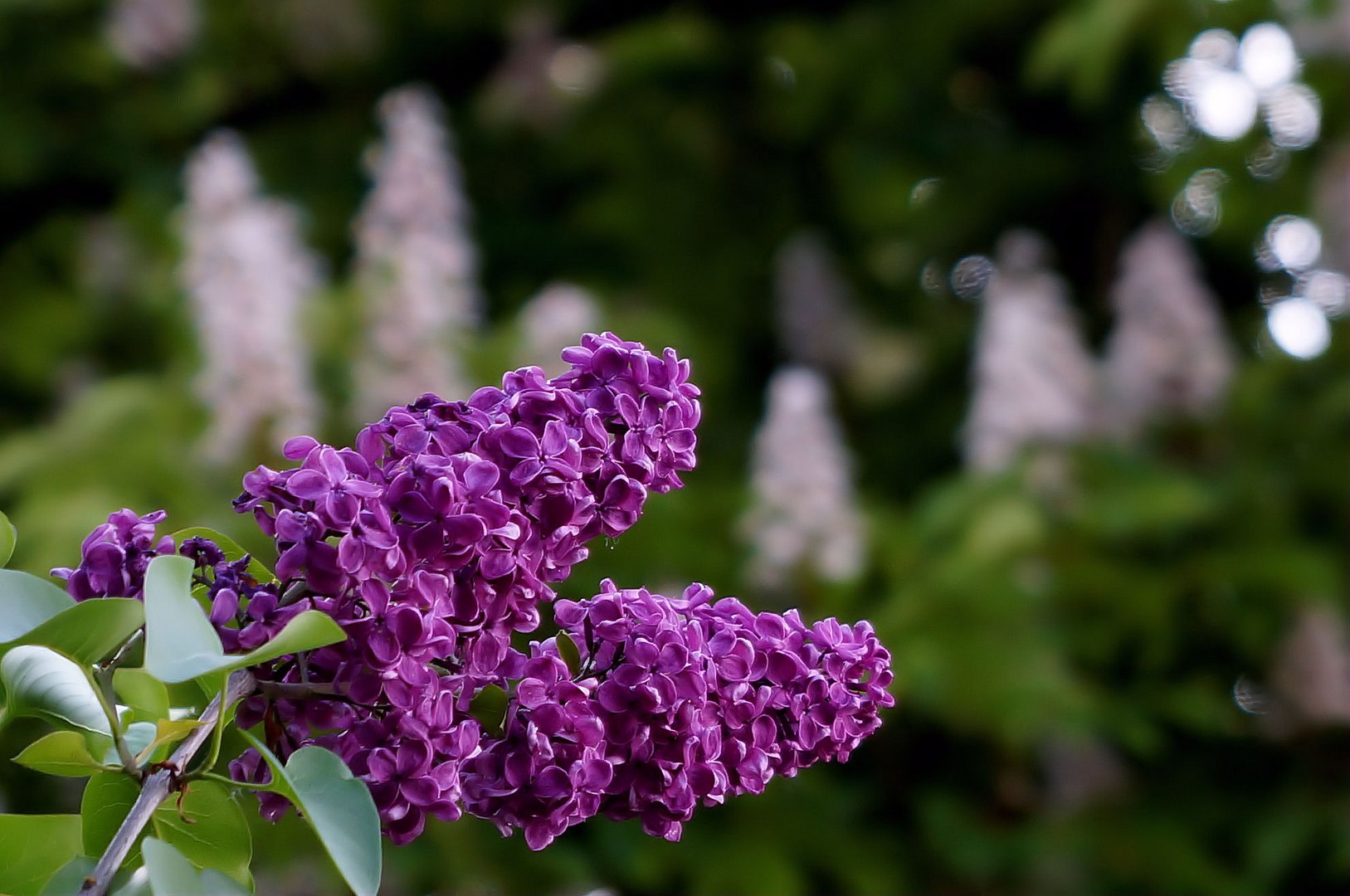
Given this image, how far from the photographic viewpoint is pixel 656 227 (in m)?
3.38

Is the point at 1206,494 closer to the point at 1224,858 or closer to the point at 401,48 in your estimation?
the point at 1224,858

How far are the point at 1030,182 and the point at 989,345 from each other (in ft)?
3.42

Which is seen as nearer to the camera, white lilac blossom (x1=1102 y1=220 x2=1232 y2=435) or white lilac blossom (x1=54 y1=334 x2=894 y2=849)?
white lilac blossom (x1=54 y1=334 x2=894 y2=849)

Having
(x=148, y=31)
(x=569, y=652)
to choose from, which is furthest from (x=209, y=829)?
(x=148, y=31)

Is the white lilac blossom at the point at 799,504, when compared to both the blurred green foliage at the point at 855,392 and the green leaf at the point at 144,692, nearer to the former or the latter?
the blurred green foliage at the point at 855,392

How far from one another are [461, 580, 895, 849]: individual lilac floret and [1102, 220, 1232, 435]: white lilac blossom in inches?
90.8

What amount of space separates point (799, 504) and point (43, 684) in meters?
1.93

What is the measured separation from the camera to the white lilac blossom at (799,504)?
7.61 ft

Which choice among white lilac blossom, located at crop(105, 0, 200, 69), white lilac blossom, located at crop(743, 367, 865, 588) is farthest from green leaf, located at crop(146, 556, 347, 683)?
white lilac blossom, located at crop(105, 0, 200, 69)

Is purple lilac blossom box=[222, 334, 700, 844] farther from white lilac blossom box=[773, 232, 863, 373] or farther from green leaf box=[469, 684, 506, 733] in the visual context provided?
white lilac blossom box=[773, 232, 863, 373]

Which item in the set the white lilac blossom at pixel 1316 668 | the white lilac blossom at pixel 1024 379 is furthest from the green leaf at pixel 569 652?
the white lilac blossom at pixel 1316 668

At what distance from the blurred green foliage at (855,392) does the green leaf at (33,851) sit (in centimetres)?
137

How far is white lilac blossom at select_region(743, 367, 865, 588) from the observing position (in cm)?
232

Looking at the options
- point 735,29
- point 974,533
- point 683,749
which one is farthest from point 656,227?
point 683,749
